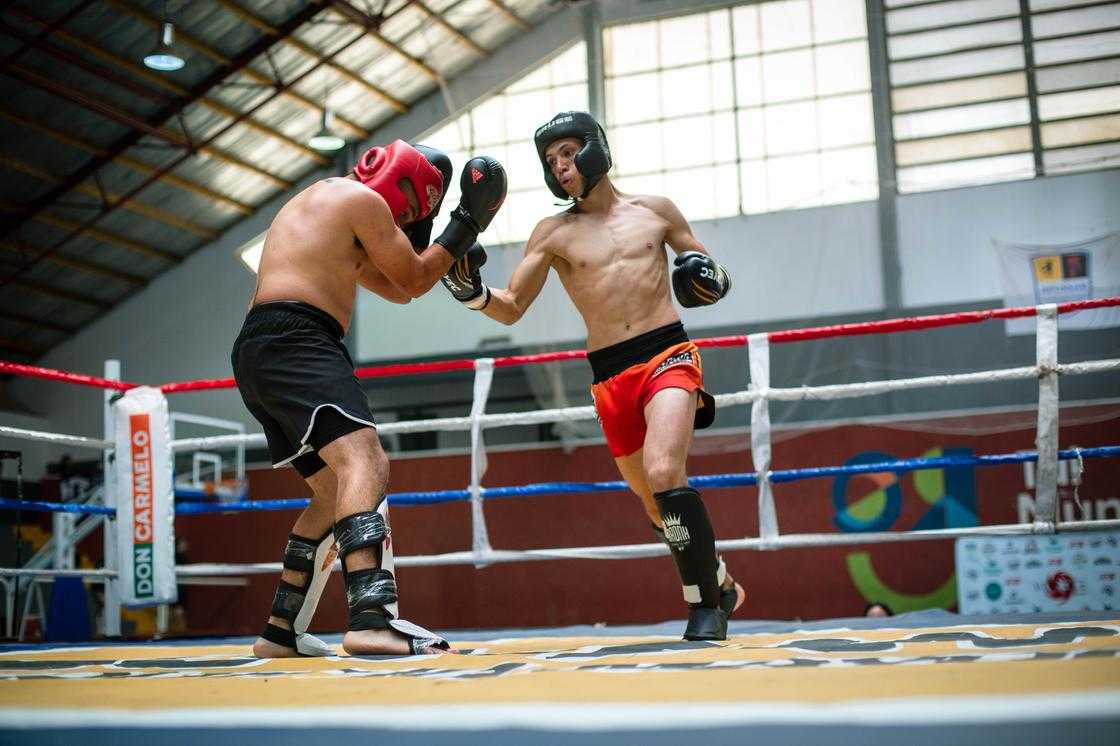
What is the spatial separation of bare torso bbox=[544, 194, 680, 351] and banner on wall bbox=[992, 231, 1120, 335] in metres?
5.81

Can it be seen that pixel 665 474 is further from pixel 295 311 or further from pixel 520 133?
pixel 520 133

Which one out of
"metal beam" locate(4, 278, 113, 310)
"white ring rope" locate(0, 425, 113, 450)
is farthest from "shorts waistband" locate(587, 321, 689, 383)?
"metal beam" locate(4, 278, 113, 310)

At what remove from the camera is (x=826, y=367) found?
8.40 metres

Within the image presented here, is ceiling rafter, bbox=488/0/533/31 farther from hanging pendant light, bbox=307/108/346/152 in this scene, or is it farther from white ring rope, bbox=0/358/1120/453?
white ring rope, bbox=0/358/1120/453

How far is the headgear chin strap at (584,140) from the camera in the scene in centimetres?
289

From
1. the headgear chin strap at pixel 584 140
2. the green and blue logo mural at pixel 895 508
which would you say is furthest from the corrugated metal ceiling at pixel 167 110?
the headgear chin strap at pixel 584 140

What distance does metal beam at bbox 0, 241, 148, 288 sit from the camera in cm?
1327

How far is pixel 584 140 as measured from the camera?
115 inches

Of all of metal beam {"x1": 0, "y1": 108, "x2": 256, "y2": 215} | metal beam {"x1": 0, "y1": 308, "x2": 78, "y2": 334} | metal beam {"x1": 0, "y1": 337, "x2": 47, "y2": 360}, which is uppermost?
metal beam {"x1": 0, "y1": 108, "x2": 256, "y2": 215}

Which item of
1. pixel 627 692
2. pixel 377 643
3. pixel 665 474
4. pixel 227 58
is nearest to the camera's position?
pixel 627 692

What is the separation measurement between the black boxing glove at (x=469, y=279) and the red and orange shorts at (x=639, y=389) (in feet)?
1.14

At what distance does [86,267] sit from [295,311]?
13.3m

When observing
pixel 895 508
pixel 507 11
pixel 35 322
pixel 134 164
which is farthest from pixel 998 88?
pixel 35 322

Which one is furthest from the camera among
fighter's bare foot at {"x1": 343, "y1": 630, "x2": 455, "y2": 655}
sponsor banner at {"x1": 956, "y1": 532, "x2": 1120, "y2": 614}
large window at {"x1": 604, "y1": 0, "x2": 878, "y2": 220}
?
large window at {"x1": 604, "y1": 0, "x2": 878, "y2": 220}
